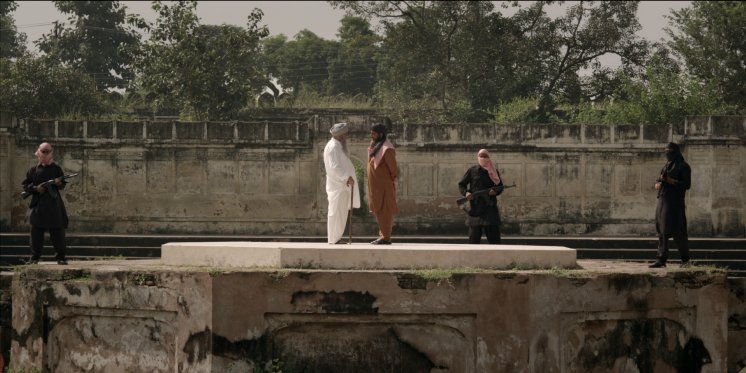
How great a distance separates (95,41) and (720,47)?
24519mm

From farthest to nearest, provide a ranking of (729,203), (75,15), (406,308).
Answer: (75,15) → (729,203) → (406,308)

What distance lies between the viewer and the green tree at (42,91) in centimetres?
3694

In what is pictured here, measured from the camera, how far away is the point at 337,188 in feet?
47.2

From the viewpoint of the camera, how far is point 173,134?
89.6 feet

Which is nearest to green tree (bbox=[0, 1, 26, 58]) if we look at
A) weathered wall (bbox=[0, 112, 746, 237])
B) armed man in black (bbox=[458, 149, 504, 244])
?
weathered wall (bbox=[0, 112, 746, 237])

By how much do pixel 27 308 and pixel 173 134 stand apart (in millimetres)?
13948

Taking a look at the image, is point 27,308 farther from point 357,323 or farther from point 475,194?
point 475,194

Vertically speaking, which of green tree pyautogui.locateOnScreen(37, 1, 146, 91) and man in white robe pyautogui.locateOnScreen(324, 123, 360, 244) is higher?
green tree pyautogui.locateOnScreen(37, 1, 146, 91)

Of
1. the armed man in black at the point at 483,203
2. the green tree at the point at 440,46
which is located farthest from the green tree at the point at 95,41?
the armed man in black at the point at 483,203

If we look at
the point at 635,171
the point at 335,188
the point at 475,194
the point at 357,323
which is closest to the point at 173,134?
the point at 635,171

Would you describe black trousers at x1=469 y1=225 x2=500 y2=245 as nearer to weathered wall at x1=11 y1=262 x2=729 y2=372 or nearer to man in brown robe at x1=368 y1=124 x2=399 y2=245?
Result: man in brown robe at x1=368 y1=124 x2=399 y2=245

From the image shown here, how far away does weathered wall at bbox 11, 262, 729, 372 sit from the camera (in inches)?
487

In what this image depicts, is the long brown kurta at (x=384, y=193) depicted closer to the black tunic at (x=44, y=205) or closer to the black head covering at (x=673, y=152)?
the black head covering at (x=673, y=152)

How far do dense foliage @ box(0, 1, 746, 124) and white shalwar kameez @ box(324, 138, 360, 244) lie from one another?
20079 millimetres
